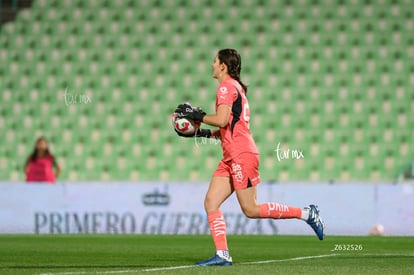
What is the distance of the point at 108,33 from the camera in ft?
61.8

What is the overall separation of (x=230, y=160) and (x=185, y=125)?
0.59m

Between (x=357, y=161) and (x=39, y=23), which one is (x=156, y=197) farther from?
(x=39, y=23)

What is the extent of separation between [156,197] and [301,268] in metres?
7.00

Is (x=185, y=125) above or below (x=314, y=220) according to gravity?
above

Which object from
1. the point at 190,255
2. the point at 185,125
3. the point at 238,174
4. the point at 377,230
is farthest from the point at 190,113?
the point at 377,230

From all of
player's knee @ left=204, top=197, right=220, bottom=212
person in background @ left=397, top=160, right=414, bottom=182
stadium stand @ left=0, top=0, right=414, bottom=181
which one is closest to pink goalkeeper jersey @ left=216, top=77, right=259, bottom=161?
player's knee @ left=204, top=197, right=220, bottom=212

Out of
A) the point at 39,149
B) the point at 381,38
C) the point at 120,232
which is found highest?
the point at 381,38

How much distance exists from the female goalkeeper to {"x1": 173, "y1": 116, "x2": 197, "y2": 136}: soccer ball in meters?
0.18

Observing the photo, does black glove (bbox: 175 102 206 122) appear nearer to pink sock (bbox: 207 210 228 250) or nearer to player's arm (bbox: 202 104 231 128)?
player's arm (bbox: 202 104 231 128)

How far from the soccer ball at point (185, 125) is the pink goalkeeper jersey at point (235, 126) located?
14.0 inches

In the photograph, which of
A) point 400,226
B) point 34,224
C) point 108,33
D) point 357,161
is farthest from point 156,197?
point 108,33

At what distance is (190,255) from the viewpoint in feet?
29.2

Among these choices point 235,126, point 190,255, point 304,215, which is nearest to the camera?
point 235,126

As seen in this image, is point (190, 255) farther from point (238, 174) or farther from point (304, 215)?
point (238, 174)
